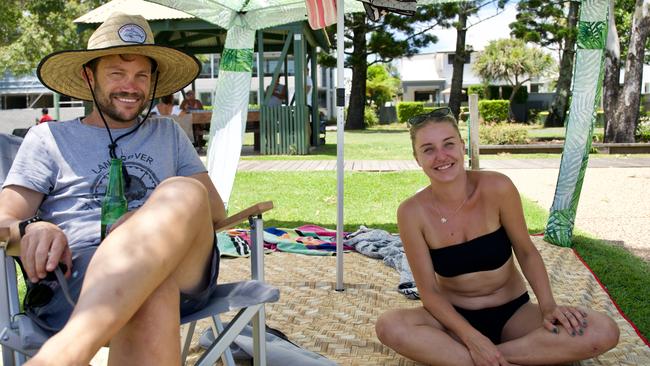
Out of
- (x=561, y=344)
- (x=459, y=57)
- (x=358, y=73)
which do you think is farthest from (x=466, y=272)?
(x=459, y=57)

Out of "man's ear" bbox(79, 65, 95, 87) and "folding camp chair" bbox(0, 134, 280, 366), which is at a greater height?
"man's ear" bbox(79, 65, 95, 87)

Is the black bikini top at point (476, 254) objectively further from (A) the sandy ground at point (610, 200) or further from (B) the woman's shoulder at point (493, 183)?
(A) the sandy ground at point (610, 200)

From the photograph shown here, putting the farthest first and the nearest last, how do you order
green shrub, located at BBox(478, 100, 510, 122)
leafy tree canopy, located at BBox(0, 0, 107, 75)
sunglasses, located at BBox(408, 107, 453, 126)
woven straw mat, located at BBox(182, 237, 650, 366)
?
green shrub, located at BBox(478, 100, 510, 122), leafy tree canopy, located at BBox(0, 0, 107, 75), woven straw mat, located at BBox(182, 237, 650, 366), sunglasses, located at BBox(408, 107, 453, 126)

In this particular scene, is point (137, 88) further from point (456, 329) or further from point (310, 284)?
point (310, 284)

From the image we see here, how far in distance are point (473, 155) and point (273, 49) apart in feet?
34.7

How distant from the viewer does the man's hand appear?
6.07ft

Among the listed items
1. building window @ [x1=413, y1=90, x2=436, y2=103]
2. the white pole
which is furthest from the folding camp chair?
building window @ [x1=413, y1=90, x2=436, y2=103]

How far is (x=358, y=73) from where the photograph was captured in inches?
938

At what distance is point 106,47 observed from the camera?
2320mm

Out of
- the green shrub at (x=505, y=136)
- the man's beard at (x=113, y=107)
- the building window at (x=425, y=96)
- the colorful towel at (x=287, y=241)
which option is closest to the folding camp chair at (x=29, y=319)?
the man's beard at (x=113, y=107)

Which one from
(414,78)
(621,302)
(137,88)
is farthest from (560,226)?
(414,78)

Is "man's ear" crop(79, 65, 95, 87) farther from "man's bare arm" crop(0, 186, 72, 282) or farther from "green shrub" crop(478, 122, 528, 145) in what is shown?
"green shrub" crop(478, 122, 528, 145)

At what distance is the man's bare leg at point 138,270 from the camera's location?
1.50 m

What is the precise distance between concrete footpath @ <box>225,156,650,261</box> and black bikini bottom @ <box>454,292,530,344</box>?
8.79 feet
